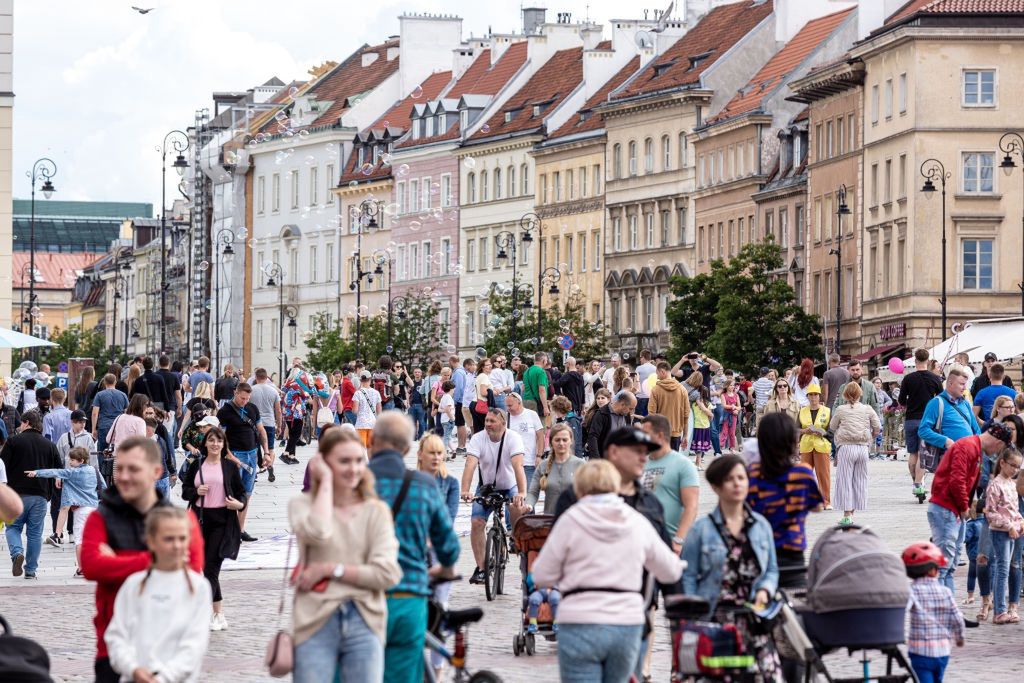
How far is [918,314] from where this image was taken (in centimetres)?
7400

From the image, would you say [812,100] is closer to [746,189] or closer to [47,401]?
[746,189]

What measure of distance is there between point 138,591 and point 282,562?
1507 centimetres

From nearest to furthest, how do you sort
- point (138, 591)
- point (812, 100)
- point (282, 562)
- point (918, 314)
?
point (138, 591) → point (282, 562) → point (918, 314) → point (812, 100)

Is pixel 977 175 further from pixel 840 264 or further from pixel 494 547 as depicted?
pixel 494 547

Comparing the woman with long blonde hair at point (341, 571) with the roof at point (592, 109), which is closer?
the woman with long blonde hair at point (341, 571)

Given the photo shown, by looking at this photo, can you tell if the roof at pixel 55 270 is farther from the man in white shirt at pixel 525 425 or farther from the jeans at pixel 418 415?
the man in white shirt at pixel 525 425

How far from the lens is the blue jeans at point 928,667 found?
13.8m

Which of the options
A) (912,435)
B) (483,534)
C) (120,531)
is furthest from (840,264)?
(120,531)

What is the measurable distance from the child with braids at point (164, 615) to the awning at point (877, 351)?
64352 millimetres

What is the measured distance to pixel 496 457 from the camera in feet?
68.4

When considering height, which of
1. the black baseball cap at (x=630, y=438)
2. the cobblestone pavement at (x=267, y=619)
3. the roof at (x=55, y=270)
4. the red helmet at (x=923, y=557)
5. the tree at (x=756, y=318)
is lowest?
the cobblestone pavement at (x=267, y=619)

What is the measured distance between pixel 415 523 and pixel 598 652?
3.24ft

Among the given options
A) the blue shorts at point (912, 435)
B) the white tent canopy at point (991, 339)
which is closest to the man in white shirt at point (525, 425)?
the blue shorts at point (912, 435)

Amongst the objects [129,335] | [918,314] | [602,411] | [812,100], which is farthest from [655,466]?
[129,335]
